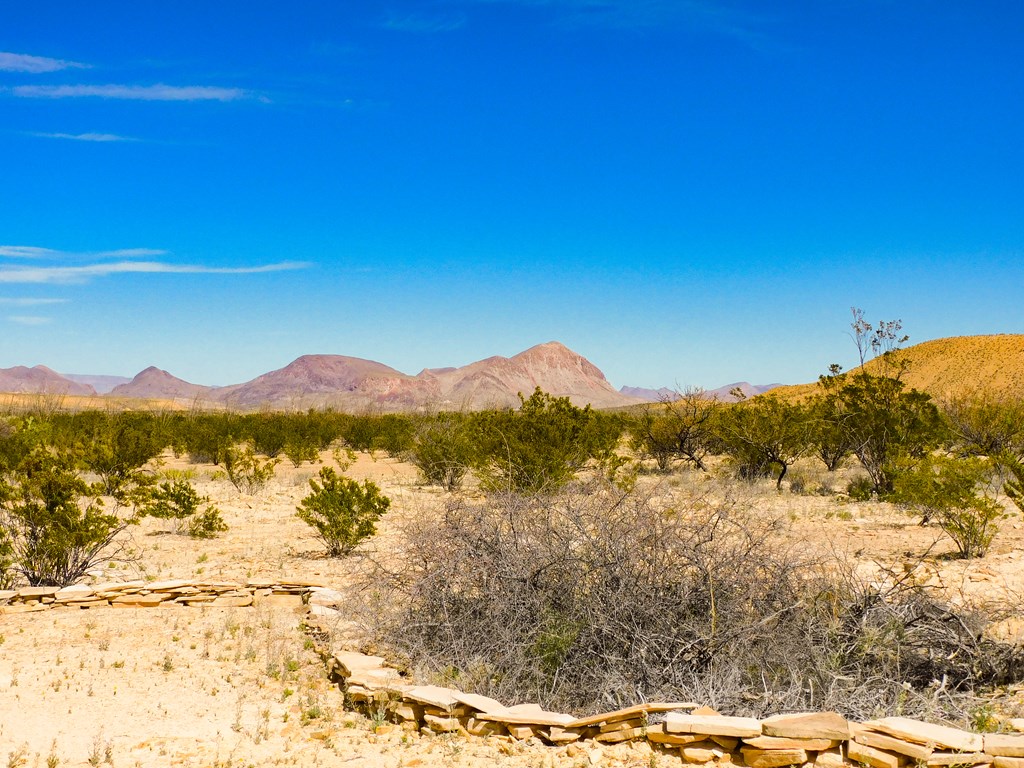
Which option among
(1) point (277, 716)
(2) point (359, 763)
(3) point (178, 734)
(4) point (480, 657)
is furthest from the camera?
(4) point (480, 657)

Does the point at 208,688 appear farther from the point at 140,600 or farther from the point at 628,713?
the point at 628,713

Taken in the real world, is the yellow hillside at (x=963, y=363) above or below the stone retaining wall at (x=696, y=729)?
above

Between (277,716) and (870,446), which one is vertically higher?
(870,446)

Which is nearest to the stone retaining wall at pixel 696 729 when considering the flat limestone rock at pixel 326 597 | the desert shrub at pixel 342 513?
the flat limestone rock at pixel 326 597

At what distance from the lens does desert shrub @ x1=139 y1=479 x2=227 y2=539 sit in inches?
507

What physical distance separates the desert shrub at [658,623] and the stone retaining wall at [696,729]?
21.2 inches

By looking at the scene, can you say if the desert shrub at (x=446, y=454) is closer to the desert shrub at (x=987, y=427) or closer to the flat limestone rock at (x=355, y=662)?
the flat limestone rock at (x=355, y=662)

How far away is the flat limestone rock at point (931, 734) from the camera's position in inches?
180

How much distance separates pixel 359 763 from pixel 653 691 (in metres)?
2.30

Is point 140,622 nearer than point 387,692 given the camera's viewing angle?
No

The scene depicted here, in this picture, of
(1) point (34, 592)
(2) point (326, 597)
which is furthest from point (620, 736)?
(1) point (34, 592)

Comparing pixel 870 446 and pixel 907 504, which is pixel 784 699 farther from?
pixel 870 446

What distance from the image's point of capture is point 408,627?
274 inches

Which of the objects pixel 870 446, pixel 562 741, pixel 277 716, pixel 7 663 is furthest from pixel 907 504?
pixel 7 663
